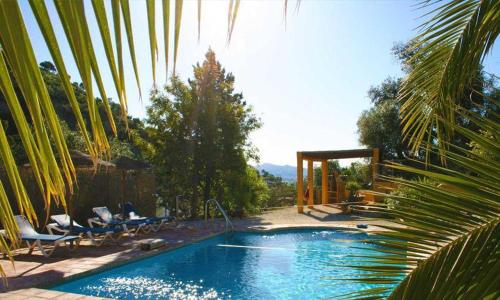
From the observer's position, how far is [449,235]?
1.15 m

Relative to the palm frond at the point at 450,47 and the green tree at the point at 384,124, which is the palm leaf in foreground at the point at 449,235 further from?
the green tree at the point at 384,124

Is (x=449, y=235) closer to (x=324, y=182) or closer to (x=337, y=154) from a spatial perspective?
(x=337, y=154)

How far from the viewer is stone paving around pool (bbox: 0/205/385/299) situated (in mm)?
6023

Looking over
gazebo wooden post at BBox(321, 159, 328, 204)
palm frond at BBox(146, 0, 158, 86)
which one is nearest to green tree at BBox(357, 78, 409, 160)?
gazebo wooden post at BBox(321, 159, 328, 204)

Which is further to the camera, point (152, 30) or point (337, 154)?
point (337, 154)

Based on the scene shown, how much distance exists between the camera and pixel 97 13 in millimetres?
521

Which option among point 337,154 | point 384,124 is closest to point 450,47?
point 337,154

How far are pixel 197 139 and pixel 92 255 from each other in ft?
26.0

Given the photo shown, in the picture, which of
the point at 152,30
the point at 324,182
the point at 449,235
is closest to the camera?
the point at 152,30

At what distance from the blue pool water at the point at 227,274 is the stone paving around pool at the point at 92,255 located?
0.75ft

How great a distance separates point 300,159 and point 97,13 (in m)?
16.9

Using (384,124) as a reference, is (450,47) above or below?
below

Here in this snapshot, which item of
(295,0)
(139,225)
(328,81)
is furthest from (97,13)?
(139,225)

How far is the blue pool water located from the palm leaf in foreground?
13.7 feet
